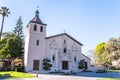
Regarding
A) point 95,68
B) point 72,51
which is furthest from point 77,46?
point 95,68

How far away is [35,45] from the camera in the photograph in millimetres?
31328

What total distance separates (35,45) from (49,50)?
116 inches

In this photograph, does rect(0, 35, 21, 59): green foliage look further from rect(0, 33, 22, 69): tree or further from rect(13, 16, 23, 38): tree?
rect(13, 16, 23, 38): tree

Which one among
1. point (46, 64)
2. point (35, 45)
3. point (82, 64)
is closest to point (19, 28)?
point (35, 45)

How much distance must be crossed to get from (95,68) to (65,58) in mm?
7472

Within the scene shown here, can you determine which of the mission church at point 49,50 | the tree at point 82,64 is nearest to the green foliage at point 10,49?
the mission church at point 49,50

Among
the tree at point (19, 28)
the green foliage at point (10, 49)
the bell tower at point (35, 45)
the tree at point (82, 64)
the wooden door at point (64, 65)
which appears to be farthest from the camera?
the tree at point (19, 28)

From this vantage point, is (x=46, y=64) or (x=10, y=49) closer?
(x=46, y=64)

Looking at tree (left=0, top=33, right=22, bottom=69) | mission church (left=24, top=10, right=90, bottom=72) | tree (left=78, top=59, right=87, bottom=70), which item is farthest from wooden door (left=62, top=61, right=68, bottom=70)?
tree (left=0, top=33, right=22, bottom=69)

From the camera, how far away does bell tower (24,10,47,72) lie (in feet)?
100.0

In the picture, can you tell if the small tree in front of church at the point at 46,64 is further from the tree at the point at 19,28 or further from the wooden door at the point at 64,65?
the tree at the point at 19,28

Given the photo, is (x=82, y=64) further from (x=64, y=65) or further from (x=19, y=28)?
(x=19, y=28)

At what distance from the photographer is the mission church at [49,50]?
30.8 m

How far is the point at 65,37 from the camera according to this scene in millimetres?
34469
